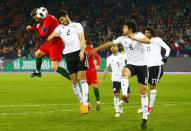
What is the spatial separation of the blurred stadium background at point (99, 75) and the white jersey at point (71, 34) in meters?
1.86

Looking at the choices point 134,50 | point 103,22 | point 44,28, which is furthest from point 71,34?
point 103,22

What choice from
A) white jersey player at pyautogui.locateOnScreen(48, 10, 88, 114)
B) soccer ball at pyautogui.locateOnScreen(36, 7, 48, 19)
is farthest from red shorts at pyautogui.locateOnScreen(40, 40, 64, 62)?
white jersey player at pyautogui.locateOnScreen(48, 10, 88, 114)

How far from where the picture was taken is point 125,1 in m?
44.8

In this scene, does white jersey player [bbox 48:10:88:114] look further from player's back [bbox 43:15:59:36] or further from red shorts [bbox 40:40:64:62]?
red shorts [bbox 40:40:64:62]

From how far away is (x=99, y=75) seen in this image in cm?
3161

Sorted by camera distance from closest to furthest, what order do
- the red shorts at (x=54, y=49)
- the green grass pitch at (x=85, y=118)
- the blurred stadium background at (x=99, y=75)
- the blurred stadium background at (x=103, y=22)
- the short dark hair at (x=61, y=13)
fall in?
the green grass pitch at (x=85, y=118)
the blurred stadium background at (x=99, y=75)
the short dark hair at (x=61, y=13)
the red shorts at (x=54, y=49)
the blurred stadium background at (x=103, y=22)

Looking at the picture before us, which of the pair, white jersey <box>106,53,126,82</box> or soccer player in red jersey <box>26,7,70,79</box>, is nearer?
white jersey <box>106,53,126,82</box>

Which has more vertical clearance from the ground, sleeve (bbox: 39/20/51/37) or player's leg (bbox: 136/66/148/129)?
sleeve (bbox: 39/20/51/37)

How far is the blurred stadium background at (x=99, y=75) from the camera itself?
9.73 metres

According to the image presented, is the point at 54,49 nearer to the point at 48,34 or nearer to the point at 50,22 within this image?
the point at 48,34

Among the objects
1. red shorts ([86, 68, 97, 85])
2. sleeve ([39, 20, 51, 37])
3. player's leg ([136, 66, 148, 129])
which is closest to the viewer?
player's leg ([136, 66, 148, 129])

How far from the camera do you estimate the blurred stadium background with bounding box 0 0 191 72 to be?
36.1 m

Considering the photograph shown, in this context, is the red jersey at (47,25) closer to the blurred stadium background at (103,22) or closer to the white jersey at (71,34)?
the white jersey at (71,34)

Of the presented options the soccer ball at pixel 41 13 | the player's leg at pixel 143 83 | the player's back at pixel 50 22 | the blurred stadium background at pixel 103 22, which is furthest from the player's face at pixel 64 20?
the blurred stadium background at pixel 103 22
